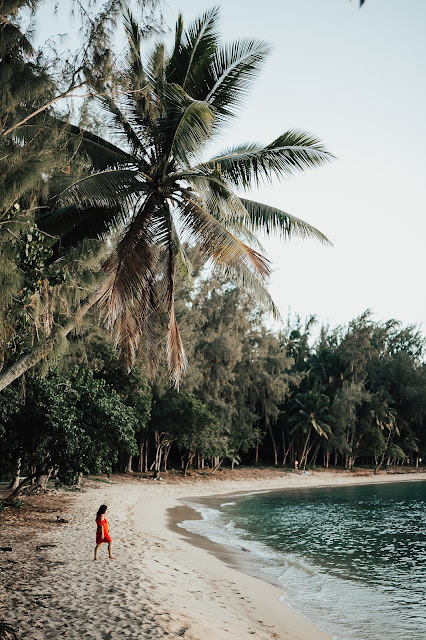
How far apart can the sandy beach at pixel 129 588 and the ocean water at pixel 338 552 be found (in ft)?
3.06

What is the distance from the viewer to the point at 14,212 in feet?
20.8

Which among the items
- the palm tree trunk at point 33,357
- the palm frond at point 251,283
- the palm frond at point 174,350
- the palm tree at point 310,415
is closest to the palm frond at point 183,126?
the palm frond at point 251,283

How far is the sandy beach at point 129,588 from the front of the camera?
6547mm

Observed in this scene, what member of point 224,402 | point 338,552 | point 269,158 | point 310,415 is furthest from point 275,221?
point 310,415

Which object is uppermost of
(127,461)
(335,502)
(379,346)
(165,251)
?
(379,346)

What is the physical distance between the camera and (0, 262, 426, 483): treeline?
1488cm

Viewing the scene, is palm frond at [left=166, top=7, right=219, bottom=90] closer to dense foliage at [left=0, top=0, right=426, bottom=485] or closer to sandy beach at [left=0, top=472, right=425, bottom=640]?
dense foliage at [left=0, top=0, right=426, bottom=485]

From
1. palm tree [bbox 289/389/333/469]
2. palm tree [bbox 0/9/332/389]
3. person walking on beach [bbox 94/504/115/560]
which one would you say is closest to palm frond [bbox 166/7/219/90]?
palm tree [bbox 0/9/332/389]

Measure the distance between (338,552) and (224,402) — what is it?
2142 cm

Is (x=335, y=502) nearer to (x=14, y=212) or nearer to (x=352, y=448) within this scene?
(x=352, y=448)

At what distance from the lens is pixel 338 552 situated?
17.2 metres

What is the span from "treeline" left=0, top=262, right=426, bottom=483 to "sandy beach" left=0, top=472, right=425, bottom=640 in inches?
94.5

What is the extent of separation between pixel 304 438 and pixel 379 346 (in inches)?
622

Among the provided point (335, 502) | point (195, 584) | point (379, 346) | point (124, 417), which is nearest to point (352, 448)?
point (379, 346)
